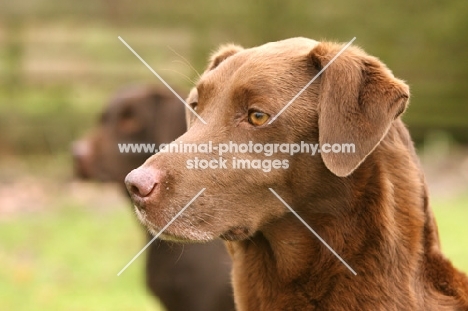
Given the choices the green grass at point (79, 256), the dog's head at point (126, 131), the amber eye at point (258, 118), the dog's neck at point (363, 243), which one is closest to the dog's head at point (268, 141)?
the amber eye at point (258, 118)

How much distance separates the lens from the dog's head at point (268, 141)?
326 cm

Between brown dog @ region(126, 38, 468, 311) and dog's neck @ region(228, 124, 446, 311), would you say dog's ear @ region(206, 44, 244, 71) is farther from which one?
dog's neck @ region(228, 124, 446, 311)

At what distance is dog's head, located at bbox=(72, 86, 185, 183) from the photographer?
623 centimetres

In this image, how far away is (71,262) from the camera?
8867 mm

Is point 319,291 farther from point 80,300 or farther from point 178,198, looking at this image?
point 80,300

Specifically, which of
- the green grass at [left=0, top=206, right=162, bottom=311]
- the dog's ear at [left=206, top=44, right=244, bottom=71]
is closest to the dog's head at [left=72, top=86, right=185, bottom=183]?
the green grass at [left=0, top=206, right=162, bottom=311]

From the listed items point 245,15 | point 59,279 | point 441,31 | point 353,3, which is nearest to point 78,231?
point 59,279

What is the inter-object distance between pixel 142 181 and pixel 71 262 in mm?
5934

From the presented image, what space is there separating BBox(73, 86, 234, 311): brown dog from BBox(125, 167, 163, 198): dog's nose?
1.37m

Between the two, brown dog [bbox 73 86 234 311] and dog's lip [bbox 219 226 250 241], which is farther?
brown dog [bbox 73 86 234 311]

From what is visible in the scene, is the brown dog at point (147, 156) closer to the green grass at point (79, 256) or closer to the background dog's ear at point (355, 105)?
the green grass at point (79, 256)

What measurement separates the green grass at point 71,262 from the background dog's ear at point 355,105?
463 cm

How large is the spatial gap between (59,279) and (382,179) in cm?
563

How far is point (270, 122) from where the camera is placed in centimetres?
338
